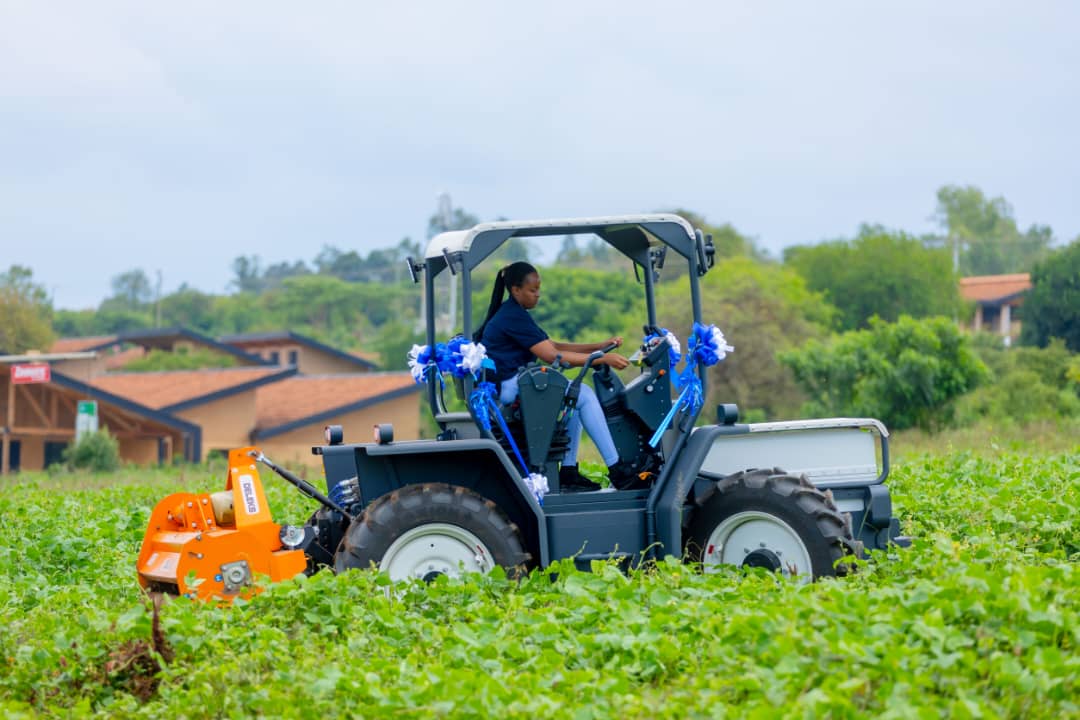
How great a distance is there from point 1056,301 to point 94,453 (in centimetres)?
3074

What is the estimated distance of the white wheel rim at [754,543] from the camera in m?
8.20

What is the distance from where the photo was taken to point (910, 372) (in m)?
33.4

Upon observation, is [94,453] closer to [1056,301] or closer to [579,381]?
[579,381]

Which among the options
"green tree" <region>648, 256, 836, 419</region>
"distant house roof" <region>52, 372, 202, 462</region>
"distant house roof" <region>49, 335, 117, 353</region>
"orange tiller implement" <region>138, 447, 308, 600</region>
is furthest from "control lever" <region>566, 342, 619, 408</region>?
"distant house roof" <region>49, 335, 117, 353</region>

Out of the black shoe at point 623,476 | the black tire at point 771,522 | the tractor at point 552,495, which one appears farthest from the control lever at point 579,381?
the black tire at point 771,522

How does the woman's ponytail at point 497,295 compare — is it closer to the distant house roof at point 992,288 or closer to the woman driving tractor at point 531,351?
the woman driving tractor at point 531,351

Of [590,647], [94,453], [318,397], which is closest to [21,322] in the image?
[318,397]

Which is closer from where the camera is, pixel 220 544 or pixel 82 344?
pixel 220 544

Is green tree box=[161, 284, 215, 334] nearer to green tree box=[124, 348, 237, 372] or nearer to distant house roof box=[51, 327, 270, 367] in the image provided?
distant house roof box=[51, 327, 270, 367]

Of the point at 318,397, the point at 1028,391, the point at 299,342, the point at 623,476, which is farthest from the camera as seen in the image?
the point at 299,342

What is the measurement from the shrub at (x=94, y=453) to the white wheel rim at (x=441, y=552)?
26.7 m

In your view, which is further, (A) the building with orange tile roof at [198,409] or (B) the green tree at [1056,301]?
(B) the green tree at [1056,301]

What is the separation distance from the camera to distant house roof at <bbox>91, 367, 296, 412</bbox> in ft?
138

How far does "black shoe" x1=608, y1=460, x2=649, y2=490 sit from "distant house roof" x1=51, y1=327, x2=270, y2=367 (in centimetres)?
4938
